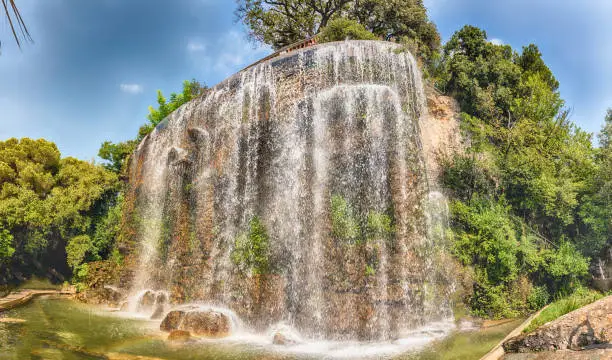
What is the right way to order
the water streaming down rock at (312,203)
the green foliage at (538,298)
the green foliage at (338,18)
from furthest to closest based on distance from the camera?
the green foliage at (338,18) < the green foliage at (538,298) < the water streaming down rock at (312,203)

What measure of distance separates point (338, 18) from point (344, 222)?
44.4 ft

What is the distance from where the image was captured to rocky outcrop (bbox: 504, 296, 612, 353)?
6.31 metres

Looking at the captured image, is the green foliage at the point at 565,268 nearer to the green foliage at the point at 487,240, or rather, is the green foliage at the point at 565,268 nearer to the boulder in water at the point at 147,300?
the green foliage at the point at 487,240

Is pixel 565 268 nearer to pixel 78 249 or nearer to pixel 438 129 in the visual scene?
pixel 438 129

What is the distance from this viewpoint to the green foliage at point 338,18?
81.0 feet

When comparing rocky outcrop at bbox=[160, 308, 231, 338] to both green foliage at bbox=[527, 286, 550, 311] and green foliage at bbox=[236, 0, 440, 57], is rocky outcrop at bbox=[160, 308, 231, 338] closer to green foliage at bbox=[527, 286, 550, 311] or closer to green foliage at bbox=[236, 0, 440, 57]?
green foliage at bbox=[527, 286, 550, 311]

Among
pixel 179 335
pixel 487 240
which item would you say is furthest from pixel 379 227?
pixel 179 335

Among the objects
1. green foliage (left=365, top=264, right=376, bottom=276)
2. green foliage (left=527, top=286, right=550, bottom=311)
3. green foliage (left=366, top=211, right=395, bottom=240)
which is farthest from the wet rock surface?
green foliage (left=527, top=286, right=550, bottom=311)

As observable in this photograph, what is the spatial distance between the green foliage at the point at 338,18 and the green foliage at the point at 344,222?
12.9 m

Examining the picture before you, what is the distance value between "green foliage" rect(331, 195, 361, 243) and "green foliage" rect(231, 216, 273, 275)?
2560 mm

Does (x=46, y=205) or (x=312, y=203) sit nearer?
(x=312, y=203)

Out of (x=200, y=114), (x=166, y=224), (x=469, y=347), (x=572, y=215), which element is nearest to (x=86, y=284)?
(x=166, y=224)

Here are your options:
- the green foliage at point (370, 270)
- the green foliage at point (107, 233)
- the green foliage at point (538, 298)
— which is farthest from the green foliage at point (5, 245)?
the green foliage at point (538, 298)

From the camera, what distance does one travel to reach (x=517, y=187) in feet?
51.1
